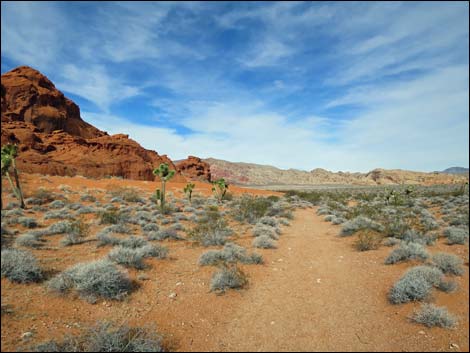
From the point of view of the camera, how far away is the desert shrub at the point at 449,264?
7395 millimetres

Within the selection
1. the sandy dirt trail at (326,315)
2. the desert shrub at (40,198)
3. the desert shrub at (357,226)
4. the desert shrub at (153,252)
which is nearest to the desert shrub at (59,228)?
the desert shrub at (153,252)

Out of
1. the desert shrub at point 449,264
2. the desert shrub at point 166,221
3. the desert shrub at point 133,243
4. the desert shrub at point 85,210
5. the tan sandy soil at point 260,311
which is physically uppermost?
the desert shrub at point 449,264

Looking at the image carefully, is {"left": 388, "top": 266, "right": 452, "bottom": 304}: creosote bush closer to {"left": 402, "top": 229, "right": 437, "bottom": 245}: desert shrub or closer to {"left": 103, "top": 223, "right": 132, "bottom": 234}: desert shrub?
{"left": 402, "top": 229, "right": 437, "bottom": 245}: desert shrub

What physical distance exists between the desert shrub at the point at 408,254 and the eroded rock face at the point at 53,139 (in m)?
49.0

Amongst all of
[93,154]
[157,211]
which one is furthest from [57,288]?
[93,154]

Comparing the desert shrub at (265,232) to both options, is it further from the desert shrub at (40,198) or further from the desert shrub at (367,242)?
the desert shrub at (40,198)

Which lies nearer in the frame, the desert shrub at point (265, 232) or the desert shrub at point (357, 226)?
the desert shrub at point (265, 232)

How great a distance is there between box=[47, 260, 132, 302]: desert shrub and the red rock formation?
75110mm

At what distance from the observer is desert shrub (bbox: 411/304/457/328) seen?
17.2 ft

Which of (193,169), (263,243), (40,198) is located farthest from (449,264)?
(193,169)

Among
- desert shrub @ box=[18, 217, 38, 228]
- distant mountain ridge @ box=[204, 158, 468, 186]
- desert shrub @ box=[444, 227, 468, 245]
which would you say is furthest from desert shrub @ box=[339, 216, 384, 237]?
distant mountain ridge @ box=[204, 158, 468, 186]

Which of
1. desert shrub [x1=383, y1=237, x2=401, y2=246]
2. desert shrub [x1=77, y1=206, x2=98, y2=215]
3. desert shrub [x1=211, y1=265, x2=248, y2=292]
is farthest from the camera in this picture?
desert shrub [x1=77, y1=206, x2=98, y2=215]

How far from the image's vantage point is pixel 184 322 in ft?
19.6

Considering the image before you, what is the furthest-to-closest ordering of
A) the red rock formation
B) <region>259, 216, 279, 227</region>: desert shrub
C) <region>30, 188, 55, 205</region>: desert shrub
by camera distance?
the red rock formation < <region>30, 188, 55, 205</region>: desert shrub < <region>259, 216, 279, 227</region>: desert shrub
